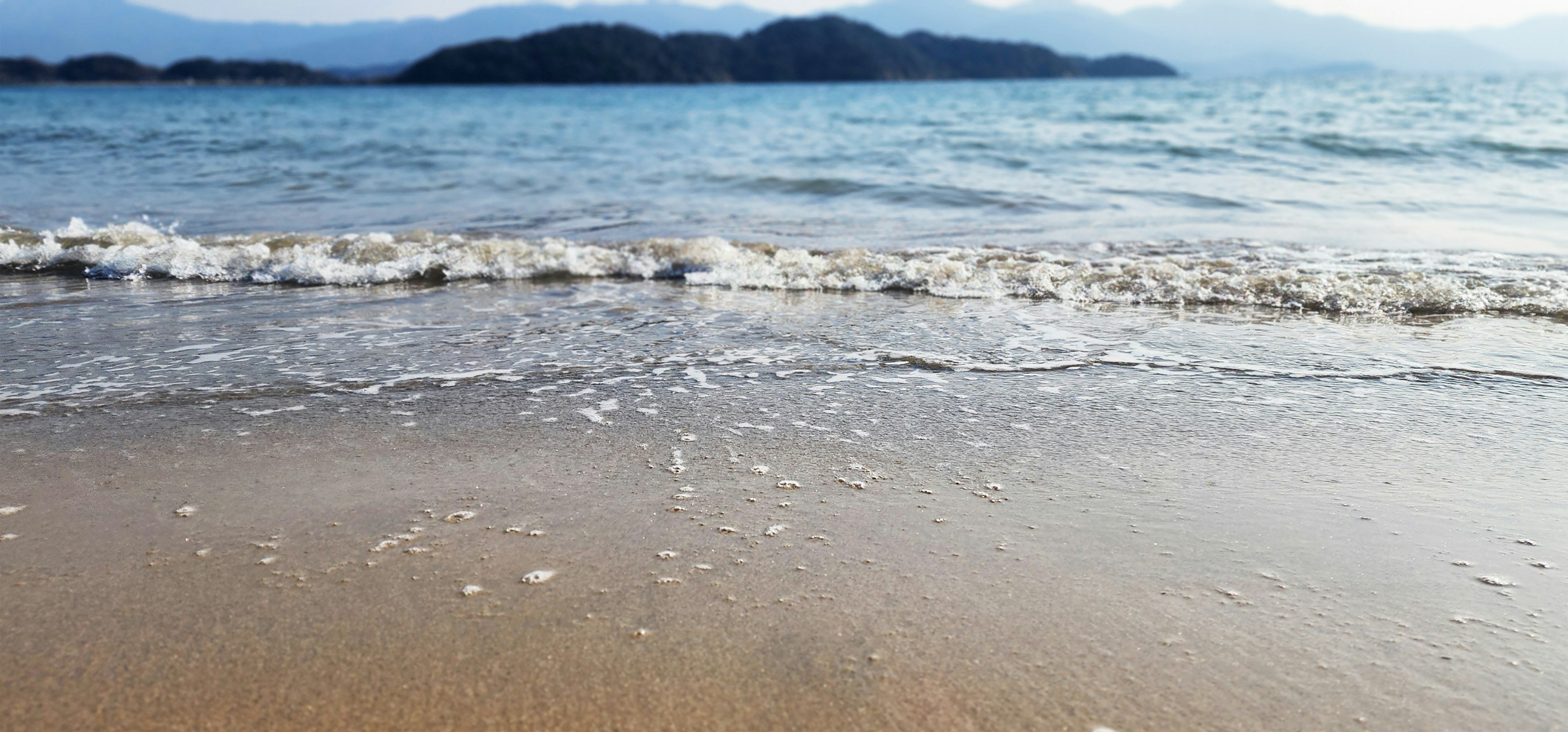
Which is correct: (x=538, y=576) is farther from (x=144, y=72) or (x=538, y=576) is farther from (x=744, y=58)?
(x=144, y=72)

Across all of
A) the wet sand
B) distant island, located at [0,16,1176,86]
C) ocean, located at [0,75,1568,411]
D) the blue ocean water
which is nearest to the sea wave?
ocean, located at [0,75,1568,411]

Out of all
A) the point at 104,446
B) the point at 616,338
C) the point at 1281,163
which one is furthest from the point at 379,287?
the point at 1281,163

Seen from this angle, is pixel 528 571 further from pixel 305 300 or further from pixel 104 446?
pixel 305 300

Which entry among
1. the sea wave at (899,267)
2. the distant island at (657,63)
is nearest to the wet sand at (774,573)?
the sea wave at (899,267)

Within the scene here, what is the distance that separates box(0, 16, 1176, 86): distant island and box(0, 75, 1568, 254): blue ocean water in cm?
7189

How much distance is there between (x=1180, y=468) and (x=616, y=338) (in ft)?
9.73

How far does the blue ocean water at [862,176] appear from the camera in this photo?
943 cm

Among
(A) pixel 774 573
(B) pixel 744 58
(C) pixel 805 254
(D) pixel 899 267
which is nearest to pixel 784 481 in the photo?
(A) pixel 774 573

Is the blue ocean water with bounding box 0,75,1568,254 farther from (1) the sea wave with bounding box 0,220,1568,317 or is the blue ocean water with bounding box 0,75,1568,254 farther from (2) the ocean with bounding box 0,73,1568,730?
(2) the ocean with bounding box 0,73,1568,730

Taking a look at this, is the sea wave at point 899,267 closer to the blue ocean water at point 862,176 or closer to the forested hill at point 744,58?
the blue ocean water at point 862,176

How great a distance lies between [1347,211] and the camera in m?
10.0

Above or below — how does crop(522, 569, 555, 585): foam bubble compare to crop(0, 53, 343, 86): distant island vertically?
below

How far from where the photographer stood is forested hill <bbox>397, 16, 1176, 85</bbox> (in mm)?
99625

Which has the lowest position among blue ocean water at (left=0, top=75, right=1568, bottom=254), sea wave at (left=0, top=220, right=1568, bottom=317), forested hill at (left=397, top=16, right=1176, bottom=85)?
sea wave at (left=0, top=220, right=1568, bottom=317)
